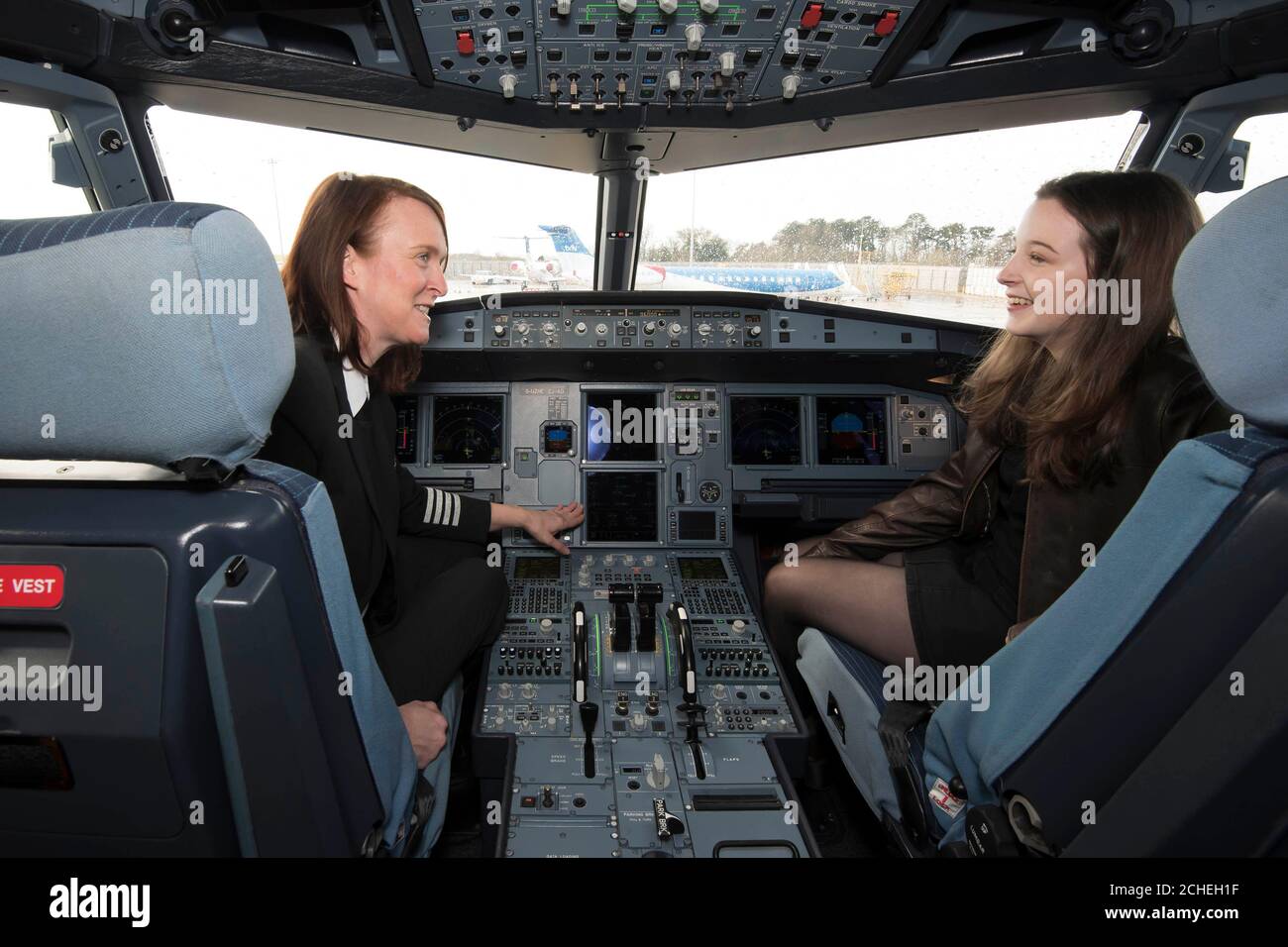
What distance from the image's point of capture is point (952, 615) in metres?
1.58

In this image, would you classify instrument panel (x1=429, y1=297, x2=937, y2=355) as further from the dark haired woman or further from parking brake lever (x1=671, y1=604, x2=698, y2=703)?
parking brake lever (x1=671, y1=604, x2=698, y2=703)

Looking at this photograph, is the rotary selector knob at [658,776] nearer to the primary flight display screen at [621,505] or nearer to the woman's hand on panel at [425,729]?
the woman's hand on panel at [425,729]

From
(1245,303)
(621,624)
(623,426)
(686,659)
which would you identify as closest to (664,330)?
(623,426)

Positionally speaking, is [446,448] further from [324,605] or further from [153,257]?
[153,257]

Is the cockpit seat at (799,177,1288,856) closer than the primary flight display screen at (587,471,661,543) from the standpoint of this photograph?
Yes

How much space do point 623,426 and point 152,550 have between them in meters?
2.15

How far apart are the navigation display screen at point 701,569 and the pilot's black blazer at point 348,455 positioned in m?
1.18

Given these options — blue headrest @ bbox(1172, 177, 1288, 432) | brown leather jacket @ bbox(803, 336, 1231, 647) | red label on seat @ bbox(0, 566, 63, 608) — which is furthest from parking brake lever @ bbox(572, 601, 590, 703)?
blue headrest @ bbox(1172, 177, 1288, 432)

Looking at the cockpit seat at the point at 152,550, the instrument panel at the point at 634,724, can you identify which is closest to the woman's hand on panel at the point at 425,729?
the instrument panel at the point at 634,724

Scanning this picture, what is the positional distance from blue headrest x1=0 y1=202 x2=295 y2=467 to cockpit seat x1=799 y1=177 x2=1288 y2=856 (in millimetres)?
976

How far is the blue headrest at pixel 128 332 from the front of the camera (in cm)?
66

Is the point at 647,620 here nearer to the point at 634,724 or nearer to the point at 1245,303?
the point at 634,724

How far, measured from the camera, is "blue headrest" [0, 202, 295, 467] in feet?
2.17

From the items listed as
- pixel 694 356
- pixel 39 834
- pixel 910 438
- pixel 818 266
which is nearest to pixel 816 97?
pixel 818 266
